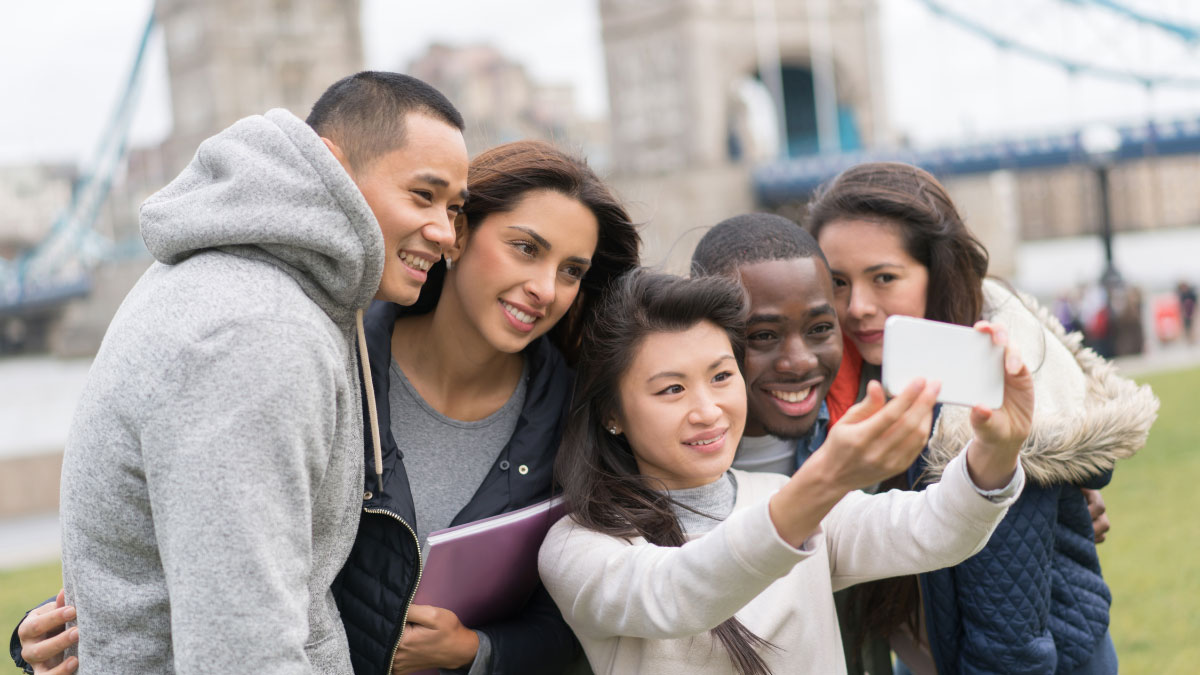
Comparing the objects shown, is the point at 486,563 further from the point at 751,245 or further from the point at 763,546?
the point at 751,245

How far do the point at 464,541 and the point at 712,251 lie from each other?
0.84 m

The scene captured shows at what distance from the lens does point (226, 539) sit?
4.69ft

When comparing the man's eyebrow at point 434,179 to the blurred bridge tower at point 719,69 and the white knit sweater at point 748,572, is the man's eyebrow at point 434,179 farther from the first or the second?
the blurred bridge tower at point 719,69

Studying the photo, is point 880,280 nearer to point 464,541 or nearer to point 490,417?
point 490,417

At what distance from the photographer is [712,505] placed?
6.91ft

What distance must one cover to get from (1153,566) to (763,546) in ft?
16.4

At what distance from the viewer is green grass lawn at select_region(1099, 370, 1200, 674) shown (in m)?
4.61

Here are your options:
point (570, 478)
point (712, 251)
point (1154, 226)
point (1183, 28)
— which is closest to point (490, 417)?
point (570, 478)

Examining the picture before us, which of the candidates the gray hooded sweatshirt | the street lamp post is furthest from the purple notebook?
the street lamp post

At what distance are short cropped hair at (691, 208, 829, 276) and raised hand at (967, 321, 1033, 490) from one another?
679mm

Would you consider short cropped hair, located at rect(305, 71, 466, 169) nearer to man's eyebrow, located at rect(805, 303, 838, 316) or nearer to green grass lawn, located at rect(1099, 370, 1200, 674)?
man's eyebrow, located at rect(805, 303, 838, 316)

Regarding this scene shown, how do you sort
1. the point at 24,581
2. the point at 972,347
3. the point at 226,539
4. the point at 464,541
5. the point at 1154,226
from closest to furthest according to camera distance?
the point at 226,539
the point at 972,347
the point at 464,541
the point at 24,581
the point at 1154,226

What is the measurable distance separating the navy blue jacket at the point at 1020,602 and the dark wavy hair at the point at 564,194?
72 centimetres

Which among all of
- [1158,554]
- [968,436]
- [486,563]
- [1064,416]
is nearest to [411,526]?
[486,563]
